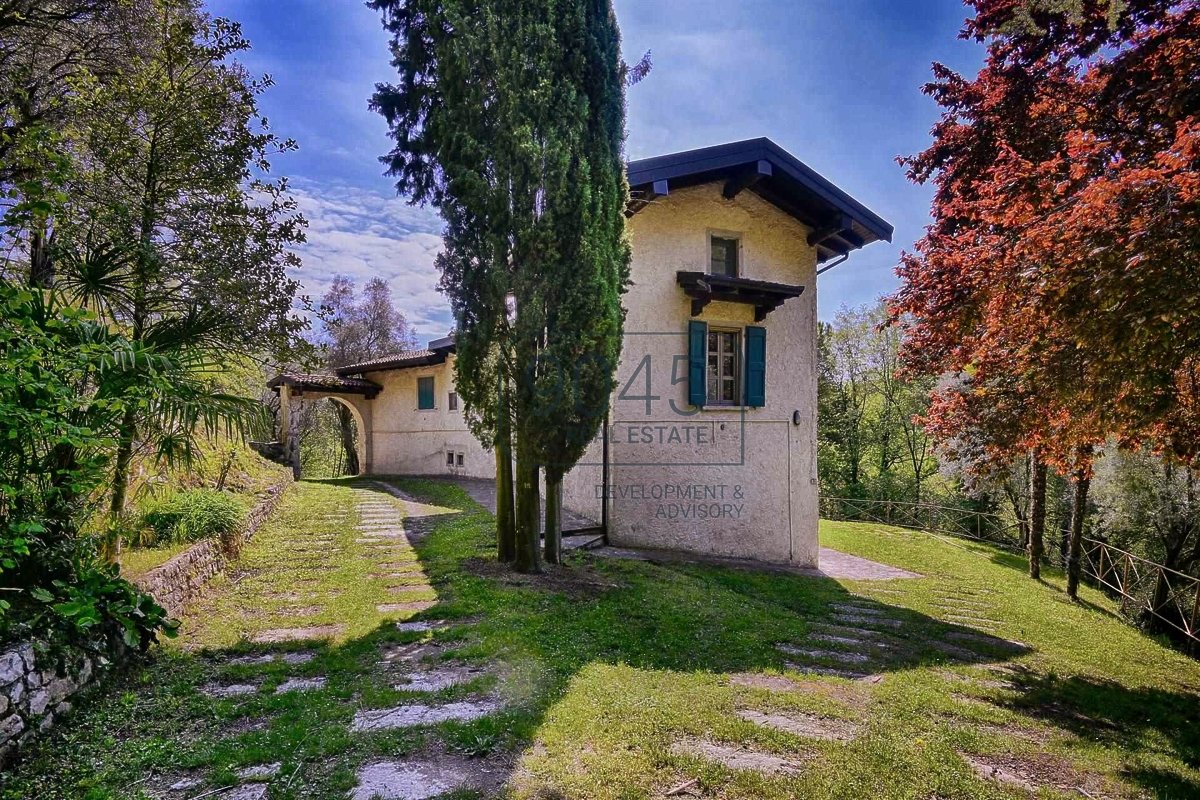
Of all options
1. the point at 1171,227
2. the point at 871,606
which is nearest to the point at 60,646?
the point at 1171,227

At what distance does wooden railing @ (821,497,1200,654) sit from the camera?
9.19m

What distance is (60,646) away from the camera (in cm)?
292

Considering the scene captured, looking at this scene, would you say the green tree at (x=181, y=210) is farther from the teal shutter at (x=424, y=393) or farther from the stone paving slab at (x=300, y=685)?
the teal shutter at (x=424, y=393)

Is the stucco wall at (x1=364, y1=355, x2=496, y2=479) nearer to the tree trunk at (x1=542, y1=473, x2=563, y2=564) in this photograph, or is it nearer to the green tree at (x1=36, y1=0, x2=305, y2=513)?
the tree trunk at (x1=542, y1=473, x2=563, y2=564)

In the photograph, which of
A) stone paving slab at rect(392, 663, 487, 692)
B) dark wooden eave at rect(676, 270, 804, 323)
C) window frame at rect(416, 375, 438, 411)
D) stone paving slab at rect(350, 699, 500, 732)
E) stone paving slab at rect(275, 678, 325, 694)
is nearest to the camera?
stone paving slab at rect(350, 699, 500, 732)

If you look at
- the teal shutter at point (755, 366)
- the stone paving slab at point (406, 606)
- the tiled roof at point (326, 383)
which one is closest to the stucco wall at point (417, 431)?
the tiled roof at point (326, 383)

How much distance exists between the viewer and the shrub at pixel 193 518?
5.27 metres

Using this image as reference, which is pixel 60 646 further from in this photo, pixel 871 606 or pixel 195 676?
pixel 871 606

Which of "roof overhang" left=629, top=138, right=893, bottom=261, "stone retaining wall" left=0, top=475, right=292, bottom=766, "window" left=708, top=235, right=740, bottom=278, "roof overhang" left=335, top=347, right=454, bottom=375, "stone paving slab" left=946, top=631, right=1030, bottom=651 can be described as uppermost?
"roof overhang" left=629, top=138, right=893, bottom=261

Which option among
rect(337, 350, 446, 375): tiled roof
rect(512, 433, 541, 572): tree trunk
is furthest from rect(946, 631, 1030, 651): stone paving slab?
rect(337, 350, 446, 375): tiled roof

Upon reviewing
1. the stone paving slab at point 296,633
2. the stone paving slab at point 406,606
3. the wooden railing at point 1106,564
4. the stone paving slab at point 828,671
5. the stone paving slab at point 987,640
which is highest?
the stone paving slab at point 296,633

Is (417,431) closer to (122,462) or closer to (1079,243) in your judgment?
(122,462)

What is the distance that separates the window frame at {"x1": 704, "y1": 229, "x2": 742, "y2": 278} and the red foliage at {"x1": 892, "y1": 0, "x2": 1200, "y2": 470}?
2911 mm

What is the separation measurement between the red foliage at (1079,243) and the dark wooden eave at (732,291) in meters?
2.13
